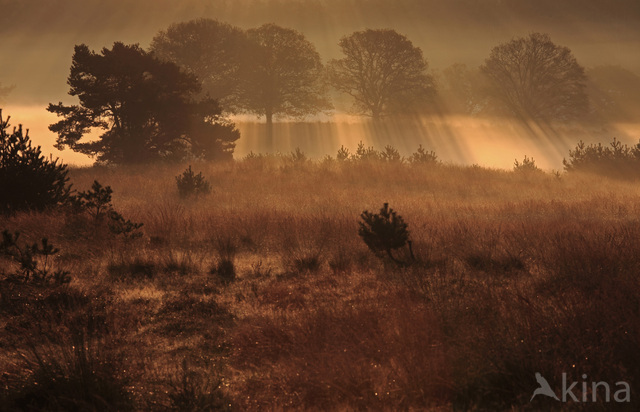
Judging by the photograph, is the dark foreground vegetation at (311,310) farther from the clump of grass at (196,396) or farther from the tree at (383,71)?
the tree at (383,71)

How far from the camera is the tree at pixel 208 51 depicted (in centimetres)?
3644

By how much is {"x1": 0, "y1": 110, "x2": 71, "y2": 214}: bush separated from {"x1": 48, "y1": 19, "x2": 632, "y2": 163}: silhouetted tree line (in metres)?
12.8

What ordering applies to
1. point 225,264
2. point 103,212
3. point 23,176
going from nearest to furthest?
point 225,264 → point 103,212 → point 23,176

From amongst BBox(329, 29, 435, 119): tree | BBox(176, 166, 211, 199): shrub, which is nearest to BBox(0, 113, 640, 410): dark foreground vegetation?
BBox(176, 166, 211, 199): shrub

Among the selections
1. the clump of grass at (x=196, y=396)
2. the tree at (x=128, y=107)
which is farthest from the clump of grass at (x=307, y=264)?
the tree at (x=128, y=107)

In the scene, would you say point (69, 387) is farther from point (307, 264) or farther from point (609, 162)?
point (609, 162)

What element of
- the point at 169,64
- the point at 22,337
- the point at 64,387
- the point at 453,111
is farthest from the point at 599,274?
the point at 453,111

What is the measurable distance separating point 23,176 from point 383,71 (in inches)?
1398

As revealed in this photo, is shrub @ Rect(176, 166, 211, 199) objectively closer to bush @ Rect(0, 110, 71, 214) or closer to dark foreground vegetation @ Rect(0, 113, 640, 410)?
dark foreground vegetation @ Rect(0, 113, 640, 410)

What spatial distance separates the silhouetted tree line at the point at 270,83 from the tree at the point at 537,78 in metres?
0.08

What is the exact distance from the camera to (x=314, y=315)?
5.99 metres

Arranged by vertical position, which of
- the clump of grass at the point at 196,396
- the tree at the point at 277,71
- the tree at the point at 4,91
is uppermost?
the tree at the point at 4,91

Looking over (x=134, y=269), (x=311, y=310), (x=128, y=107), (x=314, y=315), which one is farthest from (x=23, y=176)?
(x=128, y=107)

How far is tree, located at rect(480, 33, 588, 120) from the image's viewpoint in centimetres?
4462
